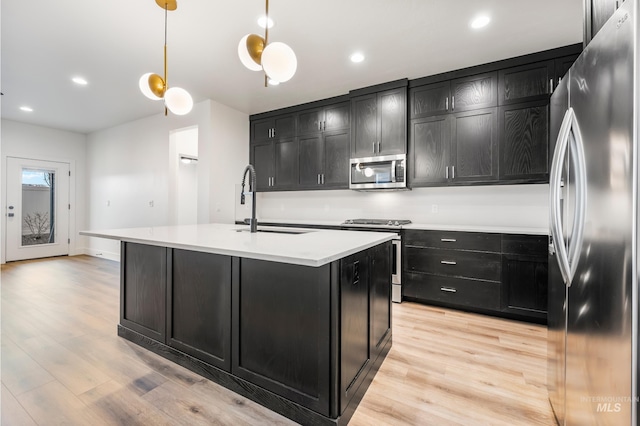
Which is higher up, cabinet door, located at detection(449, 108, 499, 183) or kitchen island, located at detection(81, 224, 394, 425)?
cabinet door, located at detection(449, 108, 499, 183)

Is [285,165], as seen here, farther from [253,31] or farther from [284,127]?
[253,31]

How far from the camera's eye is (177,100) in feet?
7.43

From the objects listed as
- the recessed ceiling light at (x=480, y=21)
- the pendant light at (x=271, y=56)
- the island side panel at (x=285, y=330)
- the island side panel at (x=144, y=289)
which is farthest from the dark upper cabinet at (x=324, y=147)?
the island side panel at (x=285, y=330)

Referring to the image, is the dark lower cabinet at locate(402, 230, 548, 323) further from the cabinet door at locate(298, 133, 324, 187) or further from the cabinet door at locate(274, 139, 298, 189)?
the cabinet door at locate(274, 139, 298, 189)

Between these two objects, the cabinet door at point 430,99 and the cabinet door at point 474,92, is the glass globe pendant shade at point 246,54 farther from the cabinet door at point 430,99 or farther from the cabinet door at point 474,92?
the cabinet door at point 474,92

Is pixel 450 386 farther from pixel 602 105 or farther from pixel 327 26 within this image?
pixel 327 26

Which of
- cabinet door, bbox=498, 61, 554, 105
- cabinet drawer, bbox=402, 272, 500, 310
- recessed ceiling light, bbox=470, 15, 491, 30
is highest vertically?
recessed ceiling light, bbox=470, 15, 491, 30

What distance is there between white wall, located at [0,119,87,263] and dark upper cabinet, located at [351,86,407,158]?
634 cm

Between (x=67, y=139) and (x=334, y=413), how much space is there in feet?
25.6

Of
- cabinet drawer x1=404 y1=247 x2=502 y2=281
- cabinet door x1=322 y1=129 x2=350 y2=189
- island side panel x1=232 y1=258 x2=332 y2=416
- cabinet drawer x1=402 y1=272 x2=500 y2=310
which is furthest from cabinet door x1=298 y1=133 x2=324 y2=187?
island side panel x1=232 y1=258 x2=332 y2=416

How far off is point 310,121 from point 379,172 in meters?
1.43

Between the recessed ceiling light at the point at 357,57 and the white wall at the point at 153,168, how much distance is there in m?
2.35

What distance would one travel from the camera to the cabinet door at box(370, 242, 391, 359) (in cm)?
192

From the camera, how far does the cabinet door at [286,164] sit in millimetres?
4574
